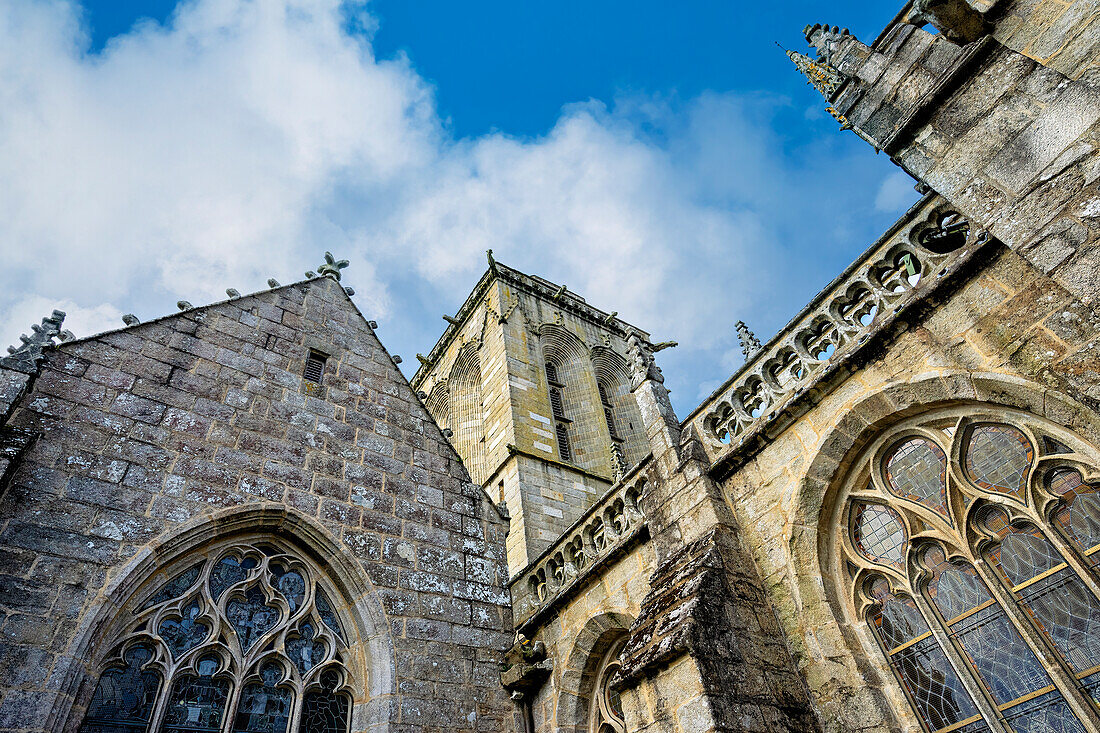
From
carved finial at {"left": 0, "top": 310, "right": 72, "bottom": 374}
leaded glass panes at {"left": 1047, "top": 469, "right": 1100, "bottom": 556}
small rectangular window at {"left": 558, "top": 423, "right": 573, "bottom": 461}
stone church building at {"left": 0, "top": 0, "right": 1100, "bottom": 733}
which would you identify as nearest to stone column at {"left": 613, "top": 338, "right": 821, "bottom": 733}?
stone church building at {"left": 0, "top": 0, "right": 1100, "bottom": 733}

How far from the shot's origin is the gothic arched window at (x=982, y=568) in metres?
3.78

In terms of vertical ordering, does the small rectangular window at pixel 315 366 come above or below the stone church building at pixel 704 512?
above

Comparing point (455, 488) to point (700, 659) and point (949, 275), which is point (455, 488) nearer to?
point (700, 659)

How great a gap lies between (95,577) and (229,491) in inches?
47.1

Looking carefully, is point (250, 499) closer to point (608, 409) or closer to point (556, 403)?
point (556, 403)

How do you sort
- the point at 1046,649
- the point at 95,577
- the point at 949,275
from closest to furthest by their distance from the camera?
the point at 1046,649
the point at 949,275
the point at 95,577

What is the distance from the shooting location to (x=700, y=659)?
420 centimetres

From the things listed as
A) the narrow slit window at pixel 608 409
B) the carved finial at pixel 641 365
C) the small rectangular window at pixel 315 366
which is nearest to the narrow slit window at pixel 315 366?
the small rectangular window at pixel 315 366

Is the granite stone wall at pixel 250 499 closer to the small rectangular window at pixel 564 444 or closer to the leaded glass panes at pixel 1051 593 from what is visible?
the leaded glass panes at pixel 1051 593

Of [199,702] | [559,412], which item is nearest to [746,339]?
[199,702]

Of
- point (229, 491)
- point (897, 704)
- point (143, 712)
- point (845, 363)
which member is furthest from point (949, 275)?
point (143, 712)

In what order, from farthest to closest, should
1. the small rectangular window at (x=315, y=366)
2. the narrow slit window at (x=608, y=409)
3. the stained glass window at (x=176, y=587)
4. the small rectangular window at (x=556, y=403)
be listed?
the narrow slit window at (x=608, y=409)
the small rectangular window at (x=556, y=403)
the small rectangular window at (x=315, y=366)
the stained glass window at (x=176, y=587)

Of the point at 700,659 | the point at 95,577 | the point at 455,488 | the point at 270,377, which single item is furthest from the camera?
the point at 455,488

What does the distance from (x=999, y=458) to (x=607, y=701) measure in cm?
417
